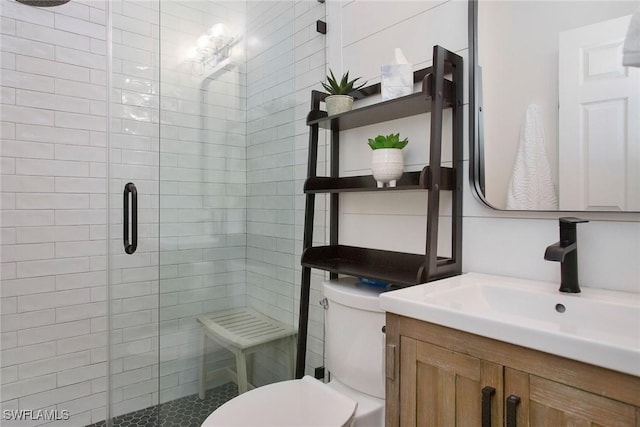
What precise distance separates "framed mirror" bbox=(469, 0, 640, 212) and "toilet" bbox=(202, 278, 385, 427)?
0.57 m

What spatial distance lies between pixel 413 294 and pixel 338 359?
0.57 meters

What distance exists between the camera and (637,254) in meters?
0.92

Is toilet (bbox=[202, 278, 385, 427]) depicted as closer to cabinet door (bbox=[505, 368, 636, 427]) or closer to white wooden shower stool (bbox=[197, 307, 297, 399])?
white wooden shower stool (bbox=[197, 307, 297, 399])

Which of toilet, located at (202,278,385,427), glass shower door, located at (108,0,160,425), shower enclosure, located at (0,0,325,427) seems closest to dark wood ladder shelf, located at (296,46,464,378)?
toilet, located at (202,278,385,427)

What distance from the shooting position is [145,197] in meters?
1.61

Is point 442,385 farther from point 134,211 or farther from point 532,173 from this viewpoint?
point 134,211

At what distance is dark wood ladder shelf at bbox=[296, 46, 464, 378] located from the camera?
3.80 feet

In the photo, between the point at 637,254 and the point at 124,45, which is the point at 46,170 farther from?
the point at 637,254

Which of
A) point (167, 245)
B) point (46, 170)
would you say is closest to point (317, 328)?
point (167, 245)

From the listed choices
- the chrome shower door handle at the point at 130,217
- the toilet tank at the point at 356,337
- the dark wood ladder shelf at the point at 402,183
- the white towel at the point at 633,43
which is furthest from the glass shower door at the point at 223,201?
the white towel at the point at 633,43

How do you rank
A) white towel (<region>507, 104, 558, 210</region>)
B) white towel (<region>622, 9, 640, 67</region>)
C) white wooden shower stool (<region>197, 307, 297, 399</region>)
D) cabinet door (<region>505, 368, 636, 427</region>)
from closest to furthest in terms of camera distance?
cabinet door (<region>505, 368, 636, 427</region>)
white towel (<region>622, 9, 640, 67</region>)
white towel (<region>507, 104, 558, 210</region>)
white wooden shower stool (<region>197, 307, 297, 399</region>)

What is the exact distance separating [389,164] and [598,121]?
23.7 inches

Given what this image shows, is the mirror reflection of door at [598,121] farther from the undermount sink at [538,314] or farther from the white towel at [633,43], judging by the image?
the undermount sink at [538,314]

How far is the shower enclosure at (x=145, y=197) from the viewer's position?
5.31 ft
